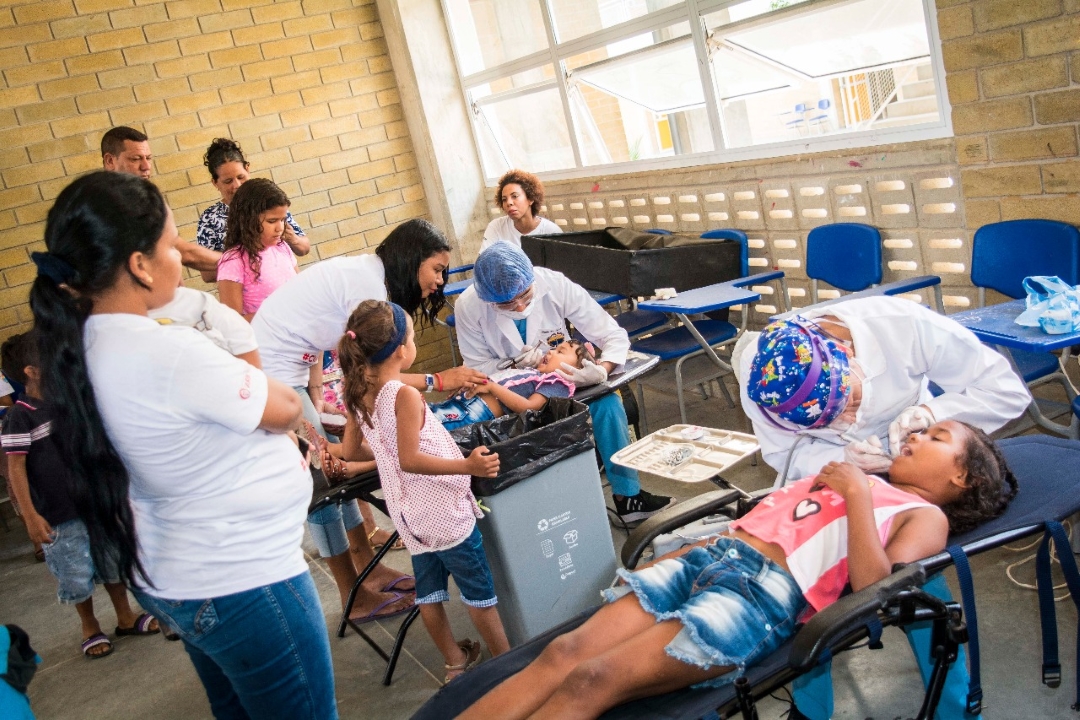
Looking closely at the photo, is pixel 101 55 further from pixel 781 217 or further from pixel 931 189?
pixel 931 189

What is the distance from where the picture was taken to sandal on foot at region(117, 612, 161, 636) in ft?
13.5

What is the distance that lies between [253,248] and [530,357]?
128 cm

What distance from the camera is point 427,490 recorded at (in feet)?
9.49

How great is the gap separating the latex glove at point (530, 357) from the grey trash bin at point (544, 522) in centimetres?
54

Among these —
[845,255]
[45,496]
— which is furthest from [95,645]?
[845,255]

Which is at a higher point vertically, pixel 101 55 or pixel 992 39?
pixel 101 55

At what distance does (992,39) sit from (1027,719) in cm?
269

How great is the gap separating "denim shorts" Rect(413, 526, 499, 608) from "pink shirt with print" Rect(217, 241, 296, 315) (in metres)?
1.56

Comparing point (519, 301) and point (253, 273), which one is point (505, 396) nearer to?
point (519, 301)

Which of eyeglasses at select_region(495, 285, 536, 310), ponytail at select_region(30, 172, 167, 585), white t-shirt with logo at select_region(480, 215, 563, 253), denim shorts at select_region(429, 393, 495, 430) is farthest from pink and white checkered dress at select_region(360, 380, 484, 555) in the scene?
white t-shirt with logo at select_region(480, 215, 563, 253)

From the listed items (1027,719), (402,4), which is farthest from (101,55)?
(1027,719)

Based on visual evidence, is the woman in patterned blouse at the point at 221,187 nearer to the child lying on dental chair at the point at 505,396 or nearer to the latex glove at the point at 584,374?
the child lying on dental chair at the point at 505,396

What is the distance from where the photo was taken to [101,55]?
659 cm

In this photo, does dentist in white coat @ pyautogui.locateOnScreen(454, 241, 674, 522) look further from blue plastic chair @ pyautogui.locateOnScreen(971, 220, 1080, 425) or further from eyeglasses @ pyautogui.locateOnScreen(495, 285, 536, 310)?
blue plastic chair @ pyautogui.locateOnScreen(971, 220, 1080, 425)
